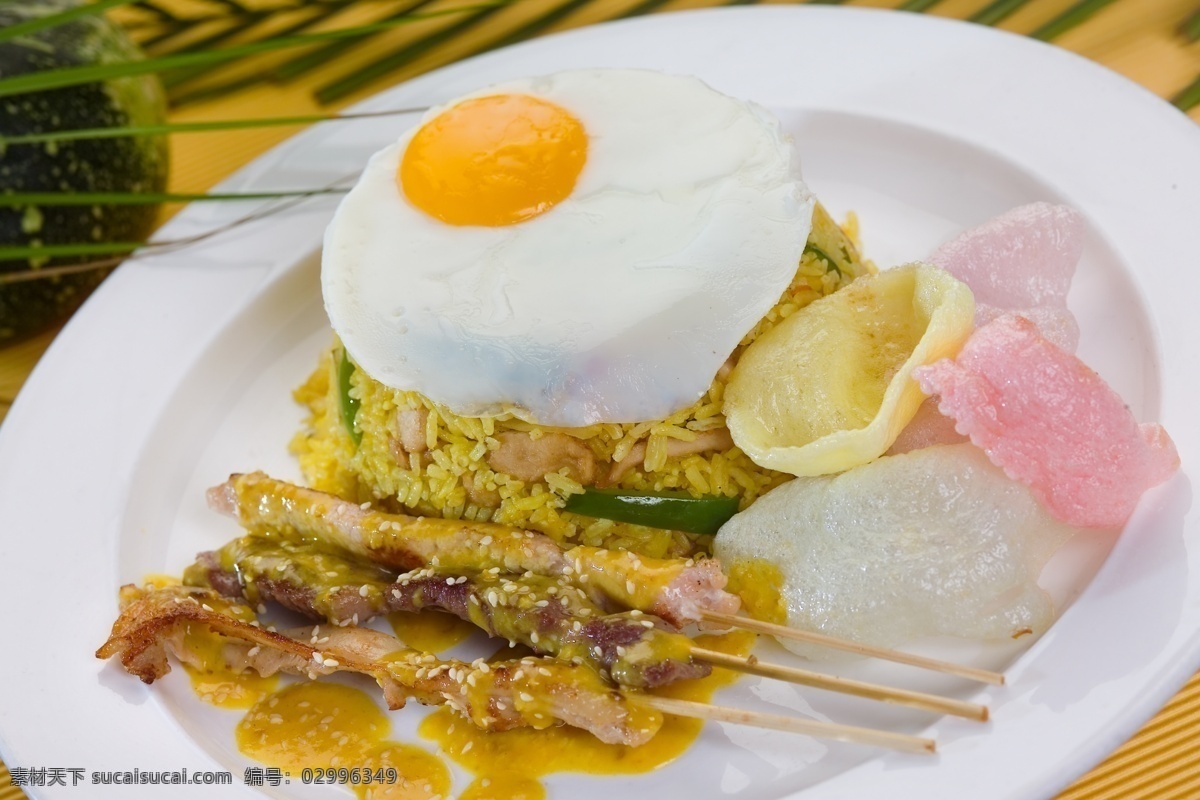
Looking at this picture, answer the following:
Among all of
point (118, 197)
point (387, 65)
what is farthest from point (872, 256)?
point (118, 197)

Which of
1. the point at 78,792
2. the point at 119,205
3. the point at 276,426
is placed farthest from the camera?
the point at 119,205

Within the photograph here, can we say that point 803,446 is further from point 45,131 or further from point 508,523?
point 45,131

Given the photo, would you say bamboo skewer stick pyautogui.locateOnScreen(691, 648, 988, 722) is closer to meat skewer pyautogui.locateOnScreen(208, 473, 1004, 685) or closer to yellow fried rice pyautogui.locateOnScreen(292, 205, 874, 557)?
meat skewer pyautogui.locateOnScreen(208, 473, 1004, 685)

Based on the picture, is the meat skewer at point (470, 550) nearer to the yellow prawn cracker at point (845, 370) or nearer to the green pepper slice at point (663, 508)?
the green pepper slice at point (663, 508)

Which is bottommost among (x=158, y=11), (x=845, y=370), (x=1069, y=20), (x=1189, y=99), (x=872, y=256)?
(x=872, y=256)

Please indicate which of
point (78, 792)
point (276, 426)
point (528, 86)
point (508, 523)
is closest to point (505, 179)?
point (528, 86)

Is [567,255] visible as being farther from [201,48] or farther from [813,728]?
[201,48]
